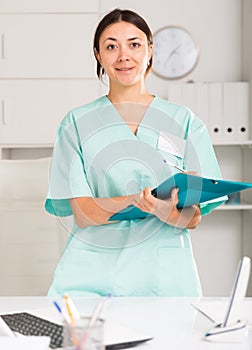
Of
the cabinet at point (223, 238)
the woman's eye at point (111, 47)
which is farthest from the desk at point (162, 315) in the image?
the cabinet at point (223, 238)

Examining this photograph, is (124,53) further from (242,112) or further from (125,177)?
(242,112)

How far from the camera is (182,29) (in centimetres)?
398

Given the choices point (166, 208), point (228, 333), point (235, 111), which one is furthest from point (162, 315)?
point (235, 111)

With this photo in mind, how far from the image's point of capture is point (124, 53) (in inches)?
72.8

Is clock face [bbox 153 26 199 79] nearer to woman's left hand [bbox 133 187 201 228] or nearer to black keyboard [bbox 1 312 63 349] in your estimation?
woman's left hand [bbox 133 187 201 228]

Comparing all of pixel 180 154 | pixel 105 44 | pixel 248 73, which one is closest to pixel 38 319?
pixel 180 154

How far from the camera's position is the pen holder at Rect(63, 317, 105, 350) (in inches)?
33.1

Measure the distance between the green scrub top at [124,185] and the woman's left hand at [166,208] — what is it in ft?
0.12

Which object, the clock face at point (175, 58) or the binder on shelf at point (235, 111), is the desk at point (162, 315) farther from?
the clock face at point (175, 58)

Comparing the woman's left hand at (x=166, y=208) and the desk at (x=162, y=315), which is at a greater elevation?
the woman's left hand at (x=166, y=208)

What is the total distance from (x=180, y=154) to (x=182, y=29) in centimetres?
223

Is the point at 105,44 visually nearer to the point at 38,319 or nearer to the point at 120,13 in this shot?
the point at 120,13

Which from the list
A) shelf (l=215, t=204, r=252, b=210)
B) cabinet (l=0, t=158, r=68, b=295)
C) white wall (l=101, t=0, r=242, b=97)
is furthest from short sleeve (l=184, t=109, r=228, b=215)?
white wall (l=101, t=0, r=242, b=97)

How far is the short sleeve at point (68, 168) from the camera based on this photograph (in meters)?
1.89
